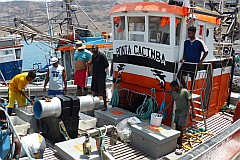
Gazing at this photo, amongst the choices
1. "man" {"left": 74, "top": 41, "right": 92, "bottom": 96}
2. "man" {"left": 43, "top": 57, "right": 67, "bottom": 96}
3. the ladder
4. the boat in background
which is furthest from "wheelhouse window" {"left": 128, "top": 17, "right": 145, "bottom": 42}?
the boat in background

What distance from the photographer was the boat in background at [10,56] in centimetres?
2241

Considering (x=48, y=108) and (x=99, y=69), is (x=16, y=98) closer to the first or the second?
(x=48, y=108)

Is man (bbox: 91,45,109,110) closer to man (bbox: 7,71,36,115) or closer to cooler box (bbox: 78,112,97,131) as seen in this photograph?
cooler box (bbox: 78,112,97,131)

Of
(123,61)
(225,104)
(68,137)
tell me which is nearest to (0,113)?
(68,137)

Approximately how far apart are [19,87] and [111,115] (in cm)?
235

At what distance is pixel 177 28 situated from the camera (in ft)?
22.1

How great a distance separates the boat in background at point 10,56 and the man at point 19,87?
16106mm

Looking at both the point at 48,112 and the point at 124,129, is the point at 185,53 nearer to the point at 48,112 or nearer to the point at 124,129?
the point at 124,129

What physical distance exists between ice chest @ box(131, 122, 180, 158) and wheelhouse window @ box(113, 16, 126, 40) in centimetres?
275

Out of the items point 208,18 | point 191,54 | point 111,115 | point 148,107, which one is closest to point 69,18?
point 208,18

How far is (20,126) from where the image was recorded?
645 cm

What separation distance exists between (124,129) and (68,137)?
122 cm

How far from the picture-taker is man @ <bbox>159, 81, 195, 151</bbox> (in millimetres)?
6051

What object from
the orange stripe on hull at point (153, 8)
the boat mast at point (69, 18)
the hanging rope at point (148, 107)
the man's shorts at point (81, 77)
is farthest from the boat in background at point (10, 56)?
the hanging rope at point (148, 107)
